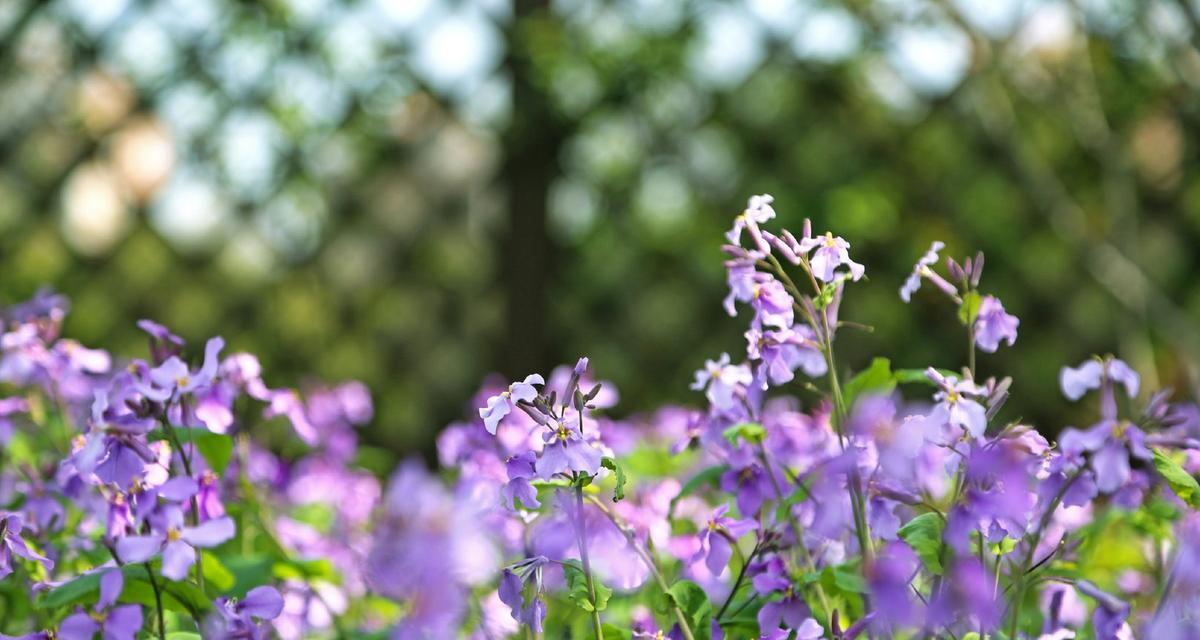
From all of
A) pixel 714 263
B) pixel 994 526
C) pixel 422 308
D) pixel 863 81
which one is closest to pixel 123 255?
pixel 422 308

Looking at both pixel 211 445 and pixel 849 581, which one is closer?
pixel 849 581

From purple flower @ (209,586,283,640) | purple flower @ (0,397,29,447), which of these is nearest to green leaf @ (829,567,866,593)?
purple flower @ (209,586,283,640)

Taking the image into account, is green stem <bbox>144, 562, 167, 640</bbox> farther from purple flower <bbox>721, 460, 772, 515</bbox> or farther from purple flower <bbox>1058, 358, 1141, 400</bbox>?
purple flower <bbox>1058, 358, 1141, 400</bbox>

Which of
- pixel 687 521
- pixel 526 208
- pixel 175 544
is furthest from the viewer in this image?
pixel 526 208

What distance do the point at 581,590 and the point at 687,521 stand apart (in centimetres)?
51

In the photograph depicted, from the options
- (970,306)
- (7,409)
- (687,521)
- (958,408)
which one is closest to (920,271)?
(970,306)

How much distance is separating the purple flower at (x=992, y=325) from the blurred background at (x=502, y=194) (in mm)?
3392

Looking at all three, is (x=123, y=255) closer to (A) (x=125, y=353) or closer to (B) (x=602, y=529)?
(A) (x=125, y=353)

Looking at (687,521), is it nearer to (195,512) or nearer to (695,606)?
(695,606)

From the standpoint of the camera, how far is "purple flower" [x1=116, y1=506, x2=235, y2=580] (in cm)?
85

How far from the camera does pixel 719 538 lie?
1.09 metres

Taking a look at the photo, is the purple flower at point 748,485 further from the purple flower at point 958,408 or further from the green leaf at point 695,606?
the purple flower at point 958,408

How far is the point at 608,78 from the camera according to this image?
175 inches

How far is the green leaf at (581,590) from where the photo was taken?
91cm
